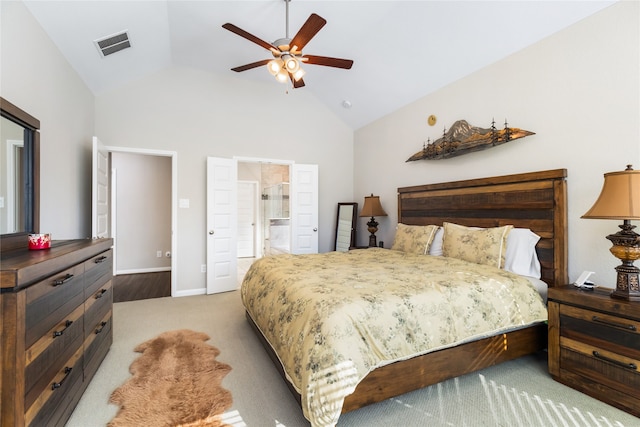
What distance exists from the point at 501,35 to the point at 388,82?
1.48 metres

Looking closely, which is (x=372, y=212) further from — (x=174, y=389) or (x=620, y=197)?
(x=174, y=389)

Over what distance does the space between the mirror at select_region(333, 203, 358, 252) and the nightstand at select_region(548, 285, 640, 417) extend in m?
3.25

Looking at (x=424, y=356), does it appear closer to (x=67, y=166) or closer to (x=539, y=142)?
(x=539, y=142)

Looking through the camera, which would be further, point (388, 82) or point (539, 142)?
point (388, 82)

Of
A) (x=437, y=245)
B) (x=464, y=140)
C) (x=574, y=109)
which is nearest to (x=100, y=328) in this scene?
(x=437, y=245)

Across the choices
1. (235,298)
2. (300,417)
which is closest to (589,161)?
(300,417)

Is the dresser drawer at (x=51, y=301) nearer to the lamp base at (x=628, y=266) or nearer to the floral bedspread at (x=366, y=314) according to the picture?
the floral bedspread at (x=366, y=314)

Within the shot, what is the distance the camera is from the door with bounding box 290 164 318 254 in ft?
16.8

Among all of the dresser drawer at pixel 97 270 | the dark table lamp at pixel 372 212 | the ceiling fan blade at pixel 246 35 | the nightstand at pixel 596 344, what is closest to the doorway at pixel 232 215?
the dark table lamp at pixel 372 212

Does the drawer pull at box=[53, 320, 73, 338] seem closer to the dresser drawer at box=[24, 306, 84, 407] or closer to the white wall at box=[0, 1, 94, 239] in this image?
the dresser drawer at box=[24, 306, 84, 407]

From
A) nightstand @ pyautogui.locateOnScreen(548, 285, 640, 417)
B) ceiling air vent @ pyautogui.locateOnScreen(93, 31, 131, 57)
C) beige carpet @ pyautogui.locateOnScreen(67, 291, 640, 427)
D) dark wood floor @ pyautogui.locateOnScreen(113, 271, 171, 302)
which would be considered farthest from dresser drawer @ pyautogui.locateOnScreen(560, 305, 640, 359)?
ceiling air vent @ pyautogui.locateOnScreen(93, 31, 131, 57)

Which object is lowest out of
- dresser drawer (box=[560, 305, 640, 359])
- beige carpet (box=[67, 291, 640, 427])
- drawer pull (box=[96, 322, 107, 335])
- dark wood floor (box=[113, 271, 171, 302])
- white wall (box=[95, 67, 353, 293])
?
beige carpet (box=[67, 291, 640, 427])

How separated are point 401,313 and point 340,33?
3.29 meters

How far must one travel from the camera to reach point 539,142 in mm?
2785
